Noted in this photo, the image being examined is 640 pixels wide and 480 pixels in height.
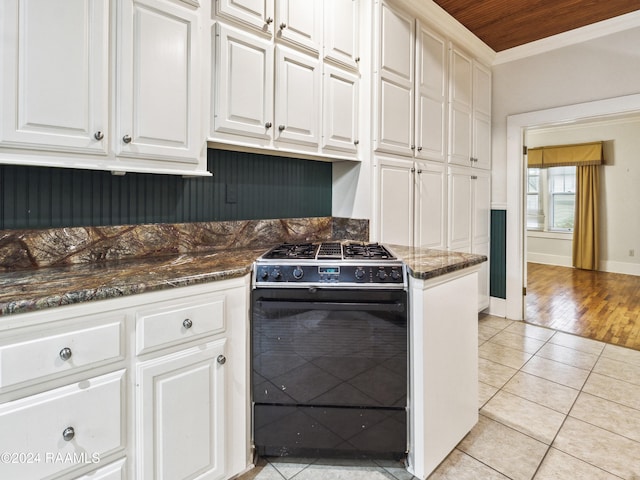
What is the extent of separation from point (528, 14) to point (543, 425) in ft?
10.1

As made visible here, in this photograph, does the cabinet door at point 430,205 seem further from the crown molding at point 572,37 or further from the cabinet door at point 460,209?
the crown molding at point 572,37

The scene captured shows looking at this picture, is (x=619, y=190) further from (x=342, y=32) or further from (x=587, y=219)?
(x=342, y=32)

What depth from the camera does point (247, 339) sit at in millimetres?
1519

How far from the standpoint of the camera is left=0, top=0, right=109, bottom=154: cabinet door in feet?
3.94

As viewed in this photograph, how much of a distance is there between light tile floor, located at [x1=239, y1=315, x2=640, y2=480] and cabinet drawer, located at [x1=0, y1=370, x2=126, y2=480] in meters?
0.71

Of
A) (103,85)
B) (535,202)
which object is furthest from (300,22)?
(535,202)

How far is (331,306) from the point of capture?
1528mm

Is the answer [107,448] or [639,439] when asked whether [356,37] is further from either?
[639,439]

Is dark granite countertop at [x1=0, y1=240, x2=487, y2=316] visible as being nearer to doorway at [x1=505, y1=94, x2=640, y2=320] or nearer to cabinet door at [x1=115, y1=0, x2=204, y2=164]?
cabinet door at [x1=115, y1=0, x2=204, y2=164]

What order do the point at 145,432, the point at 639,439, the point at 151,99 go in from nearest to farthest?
the point at 145,432 < the point at 151,99 < the point at 639,439

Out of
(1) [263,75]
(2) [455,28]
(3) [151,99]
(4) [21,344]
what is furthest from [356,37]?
(4) [21,344]

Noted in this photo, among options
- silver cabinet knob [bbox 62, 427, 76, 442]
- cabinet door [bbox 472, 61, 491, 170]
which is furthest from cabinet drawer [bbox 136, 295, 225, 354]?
cabinet door [bbox 472, 61, 491, 170]

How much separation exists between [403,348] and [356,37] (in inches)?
78.5

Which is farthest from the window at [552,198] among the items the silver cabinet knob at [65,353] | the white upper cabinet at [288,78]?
the silver cabinet knob at [65,353]
